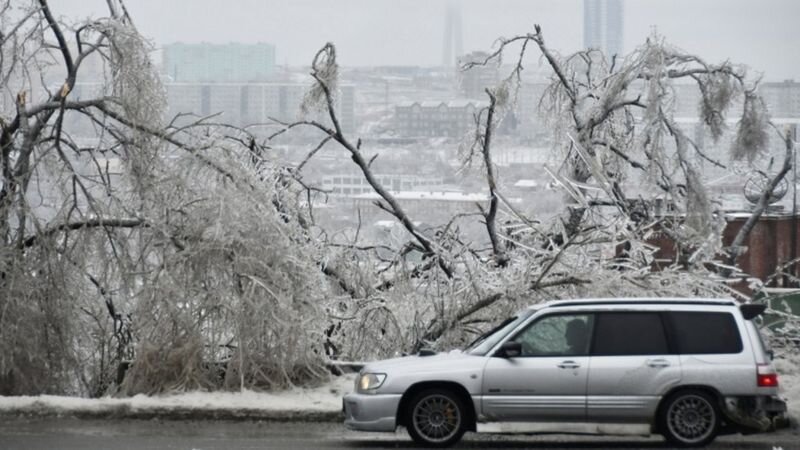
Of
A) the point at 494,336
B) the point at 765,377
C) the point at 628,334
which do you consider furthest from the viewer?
A: the point at 494,336

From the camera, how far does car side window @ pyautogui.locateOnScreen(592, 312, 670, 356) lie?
12945mm

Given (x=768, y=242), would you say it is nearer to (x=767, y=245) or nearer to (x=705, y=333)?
(x=767, y=245)

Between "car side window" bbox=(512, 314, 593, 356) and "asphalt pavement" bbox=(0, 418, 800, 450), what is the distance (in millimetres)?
921

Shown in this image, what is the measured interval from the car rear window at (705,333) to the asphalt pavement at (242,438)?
0.94 m

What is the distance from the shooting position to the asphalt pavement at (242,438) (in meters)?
12.9

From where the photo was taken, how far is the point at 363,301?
65.9 feet

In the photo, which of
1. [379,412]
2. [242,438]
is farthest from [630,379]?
[242,438]

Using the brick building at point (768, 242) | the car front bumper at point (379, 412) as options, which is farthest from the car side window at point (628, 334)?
the brick building at point (768, 242)

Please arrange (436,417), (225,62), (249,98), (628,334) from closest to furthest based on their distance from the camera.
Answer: (436,417), (628,334), (249,98), (225,62)

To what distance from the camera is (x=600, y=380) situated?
12766mm

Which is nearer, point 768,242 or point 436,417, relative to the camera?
point 436,417

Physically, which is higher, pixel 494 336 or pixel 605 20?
pixel 605 20

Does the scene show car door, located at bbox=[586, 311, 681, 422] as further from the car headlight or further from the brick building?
the brick building

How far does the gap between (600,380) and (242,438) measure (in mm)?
3577
